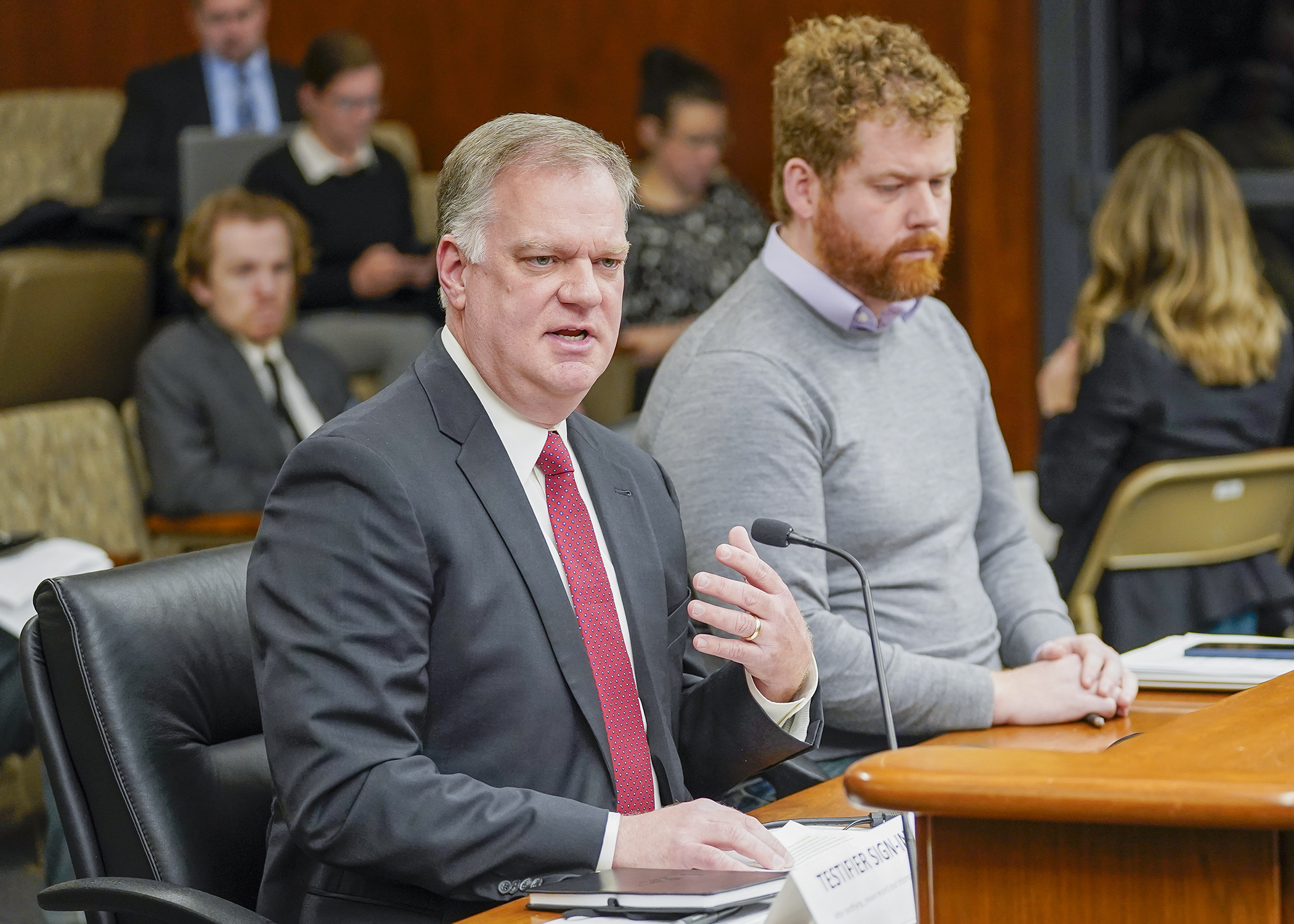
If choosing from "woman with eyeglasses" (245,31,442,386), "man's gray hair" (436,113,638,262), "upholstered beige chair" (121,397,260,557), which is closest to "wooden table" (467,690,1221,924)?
"man's gray hair" (436,113,638,262)

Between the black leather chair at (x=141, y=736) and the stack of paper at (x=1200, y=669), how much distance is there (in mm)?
1118

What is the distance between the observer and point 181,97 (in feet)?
16.7

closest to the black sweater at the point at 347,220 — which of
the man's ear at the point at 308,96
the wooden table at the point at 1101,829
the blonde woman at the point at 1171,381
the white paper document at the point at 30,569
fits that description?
the man's ear at the point at 308,96

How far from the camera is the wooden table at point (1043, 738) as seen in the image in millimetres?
1514

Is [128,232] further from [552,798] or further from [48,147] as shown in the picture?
[552,798]

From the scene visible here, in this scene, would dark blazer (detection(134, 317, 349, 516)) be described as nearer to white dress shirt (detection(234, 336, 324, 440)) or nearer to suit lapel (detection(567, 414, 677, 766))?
white dress shirt (detection(234, 336, 324, 440))

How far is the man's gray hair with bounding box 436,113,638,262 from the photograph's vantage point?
1.46 metres

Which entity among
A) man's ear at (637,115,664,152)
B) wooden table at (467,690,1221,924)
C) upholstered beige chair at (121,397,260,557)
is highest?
man's ear at (637,115,664,152)

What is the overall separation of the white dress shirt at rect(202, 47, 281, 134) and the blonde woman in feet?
9.87

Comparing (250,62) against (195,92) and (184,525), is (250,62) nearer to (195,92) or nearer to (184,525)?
(195,92)

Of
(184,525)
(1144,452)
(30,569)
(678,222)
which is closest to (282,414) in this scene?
(184,525)

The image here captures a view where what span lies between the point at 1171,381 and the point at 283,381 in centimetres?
222

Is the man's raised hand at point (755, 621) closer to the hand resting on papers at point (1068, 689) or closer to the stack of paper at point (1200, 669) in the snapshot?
the hand resting on papers at point (1068, 689)

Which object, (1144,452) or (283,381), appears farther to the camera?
(283,381)
